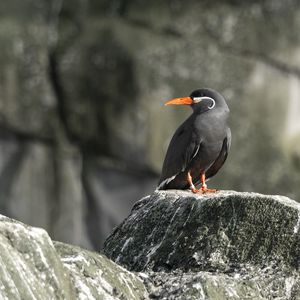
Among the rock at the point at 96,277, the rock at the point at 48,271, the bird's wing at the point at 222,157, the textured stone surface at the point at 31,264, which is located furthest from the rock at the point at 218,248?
the bird's wing at the point at 222,157

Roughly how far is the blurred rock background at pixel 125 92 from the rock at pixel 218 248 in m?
8.28

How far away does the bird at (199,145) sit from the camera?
28.3 ft

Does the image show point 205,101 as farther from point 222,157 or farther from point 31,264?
point 31,264

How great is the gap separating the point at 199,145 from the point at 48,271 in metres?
3.58

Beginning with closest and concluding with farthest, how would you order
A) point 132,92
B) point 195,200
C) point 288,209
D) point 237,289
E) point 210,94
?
point 237,289 < point 288,209 < point 195,200 < point 210,94 < point 132,92

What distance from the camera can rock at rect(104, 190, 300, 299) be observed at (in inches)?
228

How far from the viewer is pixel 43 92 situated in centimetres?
1532

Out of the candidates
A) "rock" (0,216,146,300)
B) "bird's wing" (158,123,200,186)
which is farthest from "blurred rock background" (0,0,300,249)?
"rock" (0,216,146,300)

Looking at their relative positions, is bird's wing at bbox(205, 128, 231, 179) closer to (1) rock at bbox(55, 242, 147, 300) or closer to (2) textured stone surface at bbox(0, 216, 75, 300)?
(1) rock at bbox(55, 242, 147, 300)

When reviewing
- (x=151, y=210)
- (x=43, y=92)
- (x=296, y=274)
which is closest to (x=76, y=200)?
(x=43, y=92)

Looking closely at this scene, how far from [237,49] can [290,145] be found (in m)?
1.56

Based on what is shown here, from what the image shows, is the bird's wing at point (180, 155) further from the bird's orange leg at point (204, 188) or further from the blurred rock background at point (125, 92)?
the blurred rock background at point (125, 92)

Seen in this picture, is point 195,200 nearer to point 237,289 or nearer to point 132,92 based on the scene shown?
point 237,289

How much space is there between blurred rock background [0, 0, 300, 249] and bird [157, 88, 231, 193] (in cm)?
602
